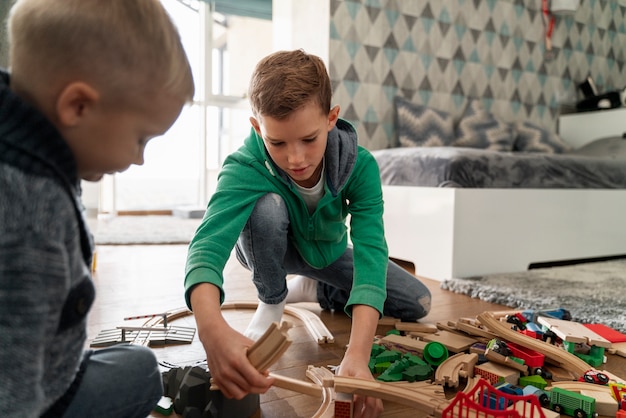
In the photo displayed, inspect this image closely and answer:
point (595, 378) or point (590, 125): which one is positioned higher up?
point (590, 125)

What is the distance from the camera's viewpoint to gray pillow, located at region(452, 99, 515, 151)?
8.51 feet

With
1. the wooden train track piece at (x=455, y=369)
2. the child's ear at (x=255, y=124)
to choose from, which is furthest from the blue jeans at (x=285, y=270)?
the wooden train track piece at (x=455, y=369)

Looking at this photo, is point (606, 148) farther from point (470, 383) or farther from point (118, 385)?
point (118, 385)

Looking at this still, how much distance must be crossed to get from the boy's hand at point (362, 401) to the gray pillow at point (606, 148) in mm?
2353

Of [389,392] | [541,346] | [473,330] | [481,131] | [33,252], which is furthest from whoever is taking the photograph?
[481,131]

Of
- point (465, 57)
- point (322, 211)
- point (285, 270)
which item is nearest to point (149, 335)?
point (285, 270)

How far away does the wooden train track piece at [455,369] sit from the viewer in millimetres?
880

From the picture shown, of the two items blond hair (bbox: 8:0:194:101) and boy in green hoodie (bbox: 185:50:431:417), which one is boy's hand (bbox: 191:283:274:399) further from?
blond hair (bbox: 8:0:194:101)

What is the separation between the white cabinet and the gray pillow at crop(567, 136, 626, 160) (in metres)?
0.25

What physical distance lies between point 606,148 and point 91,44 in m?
2.88

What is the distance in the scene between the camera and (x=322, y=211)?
1.11 metres

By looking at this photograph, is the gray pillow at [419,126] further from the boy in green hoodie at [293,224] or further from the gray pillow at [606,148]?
the boy in green hoodie at [293,224]

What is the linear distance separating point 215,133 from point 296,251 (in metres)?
3.36

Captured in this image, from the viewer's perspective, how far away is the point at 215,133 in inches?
172
